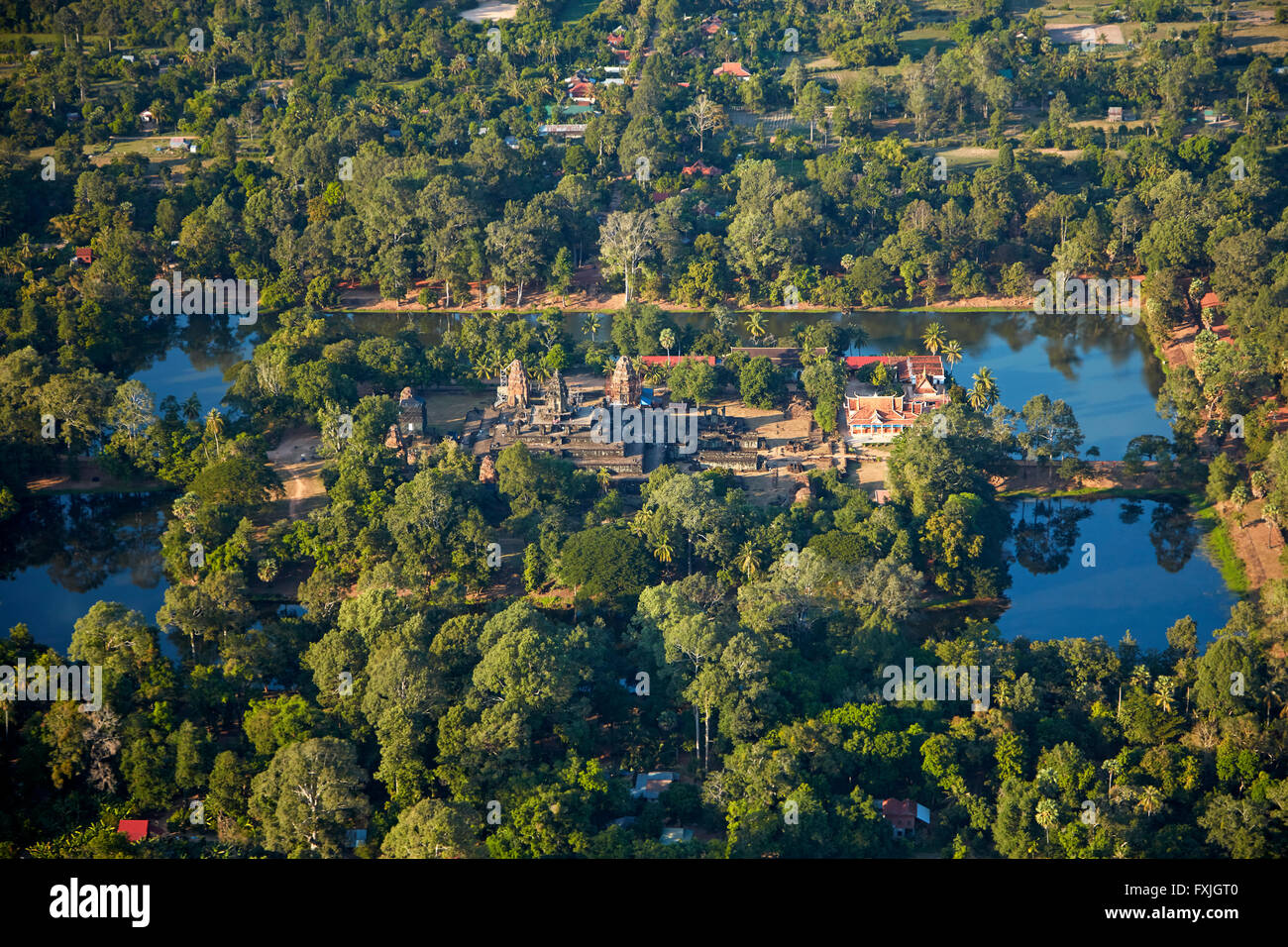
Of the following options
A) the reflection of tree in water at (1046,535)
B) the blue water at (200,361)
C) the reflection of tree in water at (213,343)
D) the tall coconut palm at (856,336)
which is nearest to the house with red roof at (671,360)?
the tall coconut palm at (856,336)

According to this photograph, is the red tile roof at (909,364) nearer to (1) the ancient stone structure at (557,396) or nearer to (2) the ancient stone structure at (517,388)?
(1) the ancient stone structure at (557,396)

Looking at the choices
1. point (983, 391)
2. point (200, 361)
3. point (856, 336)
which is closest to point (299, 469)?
point (200, 361)

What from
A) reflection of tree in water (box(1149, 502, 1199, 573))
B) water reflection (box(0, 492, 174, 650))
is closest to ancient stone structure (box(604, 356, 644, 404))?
water reflection (box(0, 492, 174, 650))

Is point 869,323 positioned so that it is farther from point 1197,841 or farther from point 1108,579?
point 1197,841

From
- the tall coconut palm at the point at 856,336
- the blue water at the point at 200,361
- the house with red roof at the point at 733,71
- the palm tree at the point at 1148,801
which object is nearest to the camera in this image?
the palm tree at the point at 1148,801

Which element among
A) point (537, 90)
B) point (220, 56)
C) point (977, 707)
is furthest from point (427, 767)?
point (220, 56)

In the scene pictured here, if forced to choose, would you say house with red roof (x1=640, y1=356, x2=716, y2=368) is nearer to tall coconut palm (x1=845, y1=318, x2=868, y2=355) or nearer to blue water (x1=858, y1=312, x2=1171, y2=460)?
tall coconut palm (x1=845, y1=318, x2=868, y2=355)
